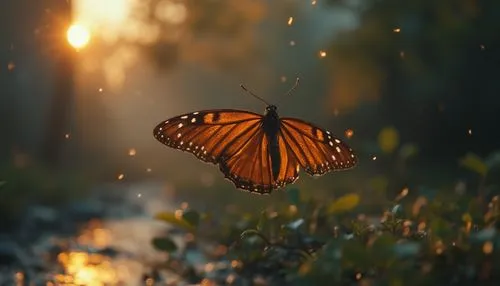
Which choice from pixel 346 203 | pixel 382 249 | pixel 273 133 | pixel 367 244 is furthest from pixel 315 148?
pixel 382 249

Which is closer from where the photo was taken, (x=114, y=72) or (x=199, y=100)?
(x=114, y=72)

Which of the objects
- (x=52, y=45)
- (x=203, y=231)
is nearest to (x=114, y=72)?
(x=52, y=45)

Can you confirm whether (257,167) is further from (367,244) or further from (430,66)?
(430,66)

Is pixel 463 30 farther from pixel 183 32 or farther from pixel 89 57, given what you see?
pixel 89 57

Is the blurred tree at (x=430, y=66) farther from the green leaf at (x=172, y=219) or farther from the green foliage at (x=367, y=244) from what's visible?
the green leaf at (x=172, y=219)

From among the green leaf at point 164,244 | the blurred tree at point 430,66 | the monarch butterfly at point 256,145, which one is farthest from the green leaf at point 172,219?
the blurred tree at point 430,66

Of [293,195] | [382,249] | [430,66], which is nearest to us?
[382,249]
